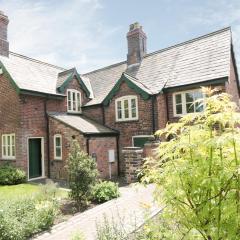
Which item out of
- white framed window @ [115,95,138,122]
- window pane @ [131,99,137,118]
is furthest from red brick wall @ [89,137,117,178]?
window pane @ [131,99,137,118]

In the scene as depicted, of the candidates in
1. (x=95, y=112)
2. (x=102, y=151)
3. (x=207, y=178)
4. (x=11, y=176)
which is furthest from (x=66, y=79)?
(x=207, y=178)

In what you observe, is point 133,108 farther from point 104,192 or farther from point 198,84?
point 104,192

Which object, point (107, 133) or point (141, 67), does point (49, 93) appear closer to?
point (107, 133)

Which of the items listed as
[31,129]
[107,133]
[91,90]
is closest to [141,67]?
[91,90]

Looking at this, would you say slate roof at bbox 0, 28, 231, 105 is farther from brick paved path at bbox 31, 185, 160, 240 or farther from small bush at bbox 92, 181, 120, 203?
brick paved path at bbox 31, 185, 160, 240

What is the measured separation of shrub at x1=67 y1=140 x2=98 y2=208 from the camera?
959 cm

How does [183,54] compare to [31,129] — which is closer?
[31,129]

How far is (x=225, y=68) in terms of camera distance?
15.3m

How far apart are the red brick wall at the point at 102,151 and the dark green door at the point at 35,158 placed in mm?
3944

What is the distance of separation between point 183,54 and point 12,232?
16269 mm

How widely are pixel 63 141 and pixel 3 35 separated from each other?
8.88 m

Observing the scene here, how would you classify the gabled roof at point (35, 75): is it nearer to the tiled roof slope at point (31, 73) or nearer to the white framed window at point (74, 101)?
the tiled roof slope at point (31, 73)

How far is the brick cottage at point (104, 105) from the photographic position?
16.2 meters

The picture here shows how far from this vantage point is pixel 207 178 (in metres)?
3.22
